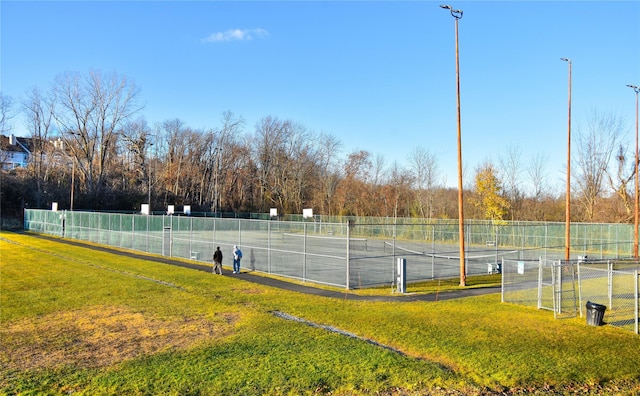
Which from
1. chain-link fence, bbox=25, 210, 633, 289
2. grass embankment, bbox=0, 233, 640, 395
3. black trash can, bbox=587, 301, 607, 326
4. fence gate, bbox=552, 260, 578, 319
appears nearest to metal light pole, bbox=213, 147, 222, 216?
chain-link fence, bbox=25, 210, 633, 289

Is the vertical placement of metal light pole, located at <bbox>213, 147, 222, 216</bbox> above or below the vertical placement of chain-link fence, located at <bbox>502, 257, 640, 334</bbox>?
above

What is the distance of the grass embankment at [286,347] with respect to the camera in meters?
8.46

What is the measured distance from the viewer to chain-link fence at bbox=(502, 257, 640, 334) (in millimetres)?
14273

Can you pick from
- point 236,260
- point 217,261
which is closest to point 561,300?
point 236,260

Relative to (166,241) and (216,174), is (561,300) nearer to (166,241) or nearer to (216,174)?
(166,241)

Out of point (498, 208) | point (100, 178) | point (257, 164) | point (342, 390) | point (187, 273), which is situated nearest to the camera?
point (342, 390)

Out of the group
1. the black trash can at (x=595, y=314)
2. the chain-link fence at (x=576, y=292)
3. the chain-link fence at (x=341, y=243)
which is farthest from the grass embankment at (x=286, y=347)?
the chain-link fence at (x=341, y=243)

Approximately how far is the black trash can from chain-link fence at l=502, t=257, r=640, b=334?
606mm

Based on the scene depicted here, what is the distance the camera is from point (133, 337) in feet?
38.0

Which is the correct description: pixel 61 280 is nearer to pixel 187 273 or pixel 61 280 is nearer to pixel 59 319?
pixel 187 273

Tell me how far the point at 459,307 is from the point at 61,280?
666 inches

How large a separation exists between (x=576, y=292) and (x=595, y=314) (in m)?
6.19

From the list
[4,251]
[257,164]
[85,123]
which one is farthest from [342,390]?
[257,164]

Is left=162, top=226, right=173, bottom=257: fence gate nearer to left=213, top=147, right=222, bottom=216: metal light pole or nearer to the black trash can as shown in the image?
the black trash can
